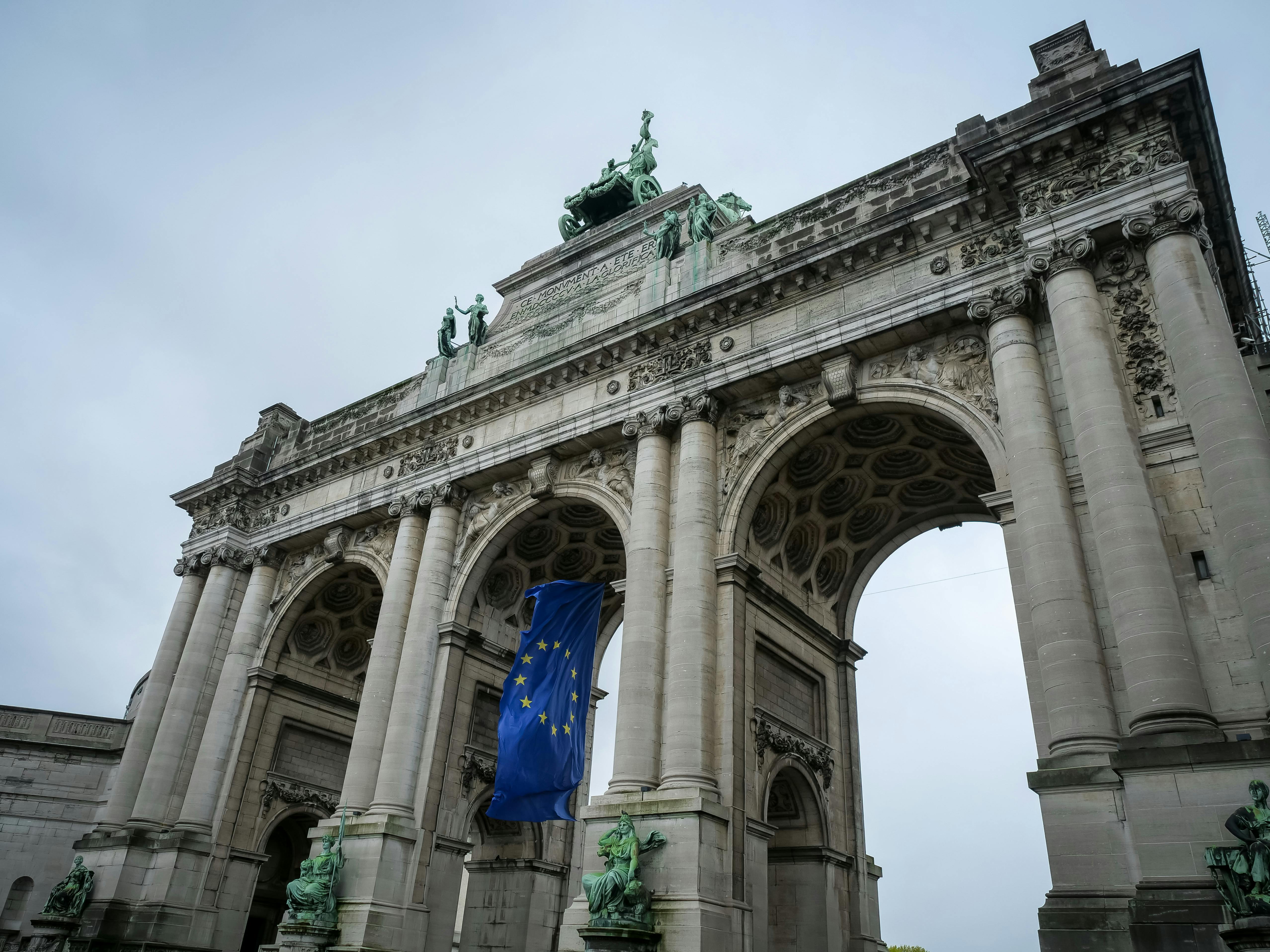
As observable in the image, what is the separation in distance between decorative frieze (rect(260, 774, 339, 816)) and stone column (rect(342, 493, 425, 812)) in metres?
5.04

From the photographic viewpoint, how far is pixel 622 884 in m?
15.8

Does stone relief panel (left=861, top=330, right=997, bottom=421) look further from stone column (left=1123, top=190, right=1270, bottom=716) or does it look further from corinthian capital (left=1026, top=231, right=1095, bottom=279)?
stone column (left=1123, top=190, right=1270, bottom=716)

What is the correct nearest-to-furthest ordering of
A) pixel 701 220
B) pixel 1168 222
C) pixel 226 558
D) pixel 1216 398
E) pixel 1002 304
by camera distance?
pixel 1216 398 → pixel 1168 222 → pixel 1002 304 → pixel 701 220 → pixel 226 558

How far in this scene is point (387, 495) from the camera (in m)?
27.4

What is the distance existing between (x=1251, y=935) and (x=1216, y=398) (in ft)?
25.3

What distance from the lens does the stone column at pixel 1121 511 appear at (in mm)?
12758

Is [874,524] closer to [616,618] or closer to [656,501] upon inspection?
[656,501]

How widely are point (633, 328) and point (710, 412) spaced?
345 cm

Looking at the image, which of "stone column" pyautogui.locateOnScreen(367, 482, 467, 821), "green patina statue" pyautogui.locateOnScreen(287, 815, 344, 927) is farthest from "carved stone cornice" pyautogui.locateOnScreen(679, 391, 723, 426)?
"green patina statue" pyautogui.locateOnScreen(287, 815, 344, 927)

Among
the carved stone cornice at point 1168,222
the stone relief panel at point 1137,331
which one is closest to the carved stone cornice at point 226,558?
the stone relief panel at point 1137,331

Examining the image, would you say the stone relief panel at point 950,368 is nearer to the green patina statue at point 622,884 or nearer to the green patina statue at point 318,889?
the green patina statue at point 622,884

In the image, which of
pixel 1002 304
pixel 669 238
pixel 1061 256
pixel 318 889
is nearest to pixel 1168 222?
pixel 1061 256

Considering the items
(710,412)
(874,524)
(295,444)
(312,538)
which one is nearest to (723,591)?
(710,412)

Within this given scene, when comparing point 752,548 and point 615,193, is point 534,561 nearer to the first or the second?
point 752,548
